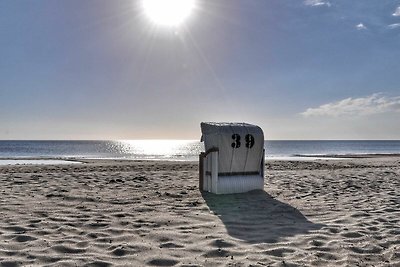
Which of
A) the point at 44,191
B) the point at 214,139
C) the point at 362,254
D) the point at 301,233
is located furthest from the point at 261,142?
the point at 44,191

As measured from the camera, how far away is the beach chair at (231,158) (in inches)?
401

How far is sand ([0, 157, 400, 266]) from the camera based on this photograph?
4887mm

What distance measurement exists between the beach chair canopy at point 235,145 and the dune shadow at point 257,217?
0.95 meters

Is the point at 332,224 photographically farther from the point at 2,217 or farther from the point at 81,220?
the point at 2,217

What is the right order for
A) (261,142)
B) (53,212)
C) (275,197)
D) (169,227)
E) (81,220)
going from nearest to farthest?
(169,227)
(81,220)
(53,212)
(275,197)
(261,142)

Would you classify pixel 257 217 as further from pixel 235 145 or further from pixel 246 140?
pixel 246 140

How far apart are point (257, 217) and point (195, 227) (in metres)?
1.65

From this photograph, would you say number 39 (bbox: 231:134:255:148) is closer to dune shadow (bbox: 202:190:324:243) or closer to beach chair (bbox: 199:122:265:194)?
beach chair (bbox: 199:122:265:194)

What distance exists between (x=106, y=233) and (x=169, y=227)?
119 cm

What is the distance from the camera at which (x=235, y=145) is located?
33.8ft

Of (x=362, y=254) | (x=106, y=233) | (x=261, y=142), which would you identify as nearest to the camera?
(x=362, y=254)

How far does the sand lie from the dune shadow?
2 cm

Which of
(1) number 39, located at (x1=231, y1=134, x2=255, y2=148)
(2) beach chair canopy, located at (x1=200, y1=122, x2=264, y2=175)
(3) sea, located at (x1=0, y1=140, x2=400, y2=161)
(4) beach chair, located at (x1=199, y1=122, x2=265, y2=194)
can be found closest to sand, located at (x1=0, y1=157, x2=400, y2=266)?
(4) beach chair, located at (x1=199, y1=122, x2=265, y2=194)

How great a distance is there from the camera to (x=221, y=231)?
6258 millimetres
